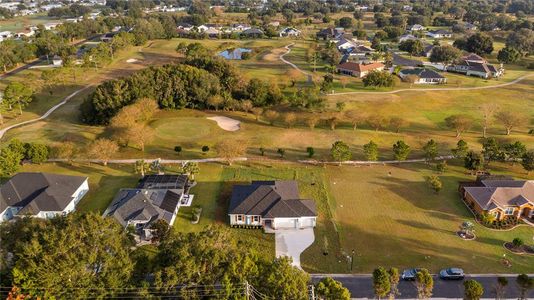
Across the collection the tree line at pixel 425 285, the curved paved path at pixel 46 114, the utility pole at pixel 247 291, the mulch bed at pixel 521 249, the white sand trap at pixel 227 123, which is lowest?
the white sand trap at pixel 227 123

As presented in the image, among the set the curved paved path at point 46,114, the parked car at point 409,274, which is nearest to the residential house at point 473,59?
the parked car at point 409,274

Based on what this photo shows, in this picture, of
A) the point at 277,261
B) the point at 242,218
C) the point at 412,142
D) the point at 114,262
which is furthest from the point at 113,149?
the point at 412,142

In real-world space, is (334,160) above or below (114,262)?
below

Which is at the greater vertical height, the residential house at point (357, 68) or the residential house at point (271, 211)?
the residential house at point (271, 211)

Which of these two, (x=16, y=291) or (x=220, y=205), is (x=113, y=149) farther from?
→ (x=16, y=291)

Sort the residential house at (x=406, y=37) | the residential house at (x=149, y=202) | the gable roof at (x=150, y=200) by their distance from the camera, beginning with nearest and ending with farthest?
the residential house at (x=149, y=202), the gable roof at (x=150, y=200), the residential house at (x=406, y=37)

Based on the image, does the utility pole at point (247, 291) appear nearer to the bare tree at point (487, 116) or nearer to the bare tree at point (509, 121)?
the bare tree at point (487, 116)

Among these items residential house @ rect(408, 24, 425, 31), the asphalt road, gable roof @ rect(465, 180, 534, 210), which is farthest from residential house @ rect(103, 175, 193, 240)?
residential house @ rect(408, 24, 425, 31)
